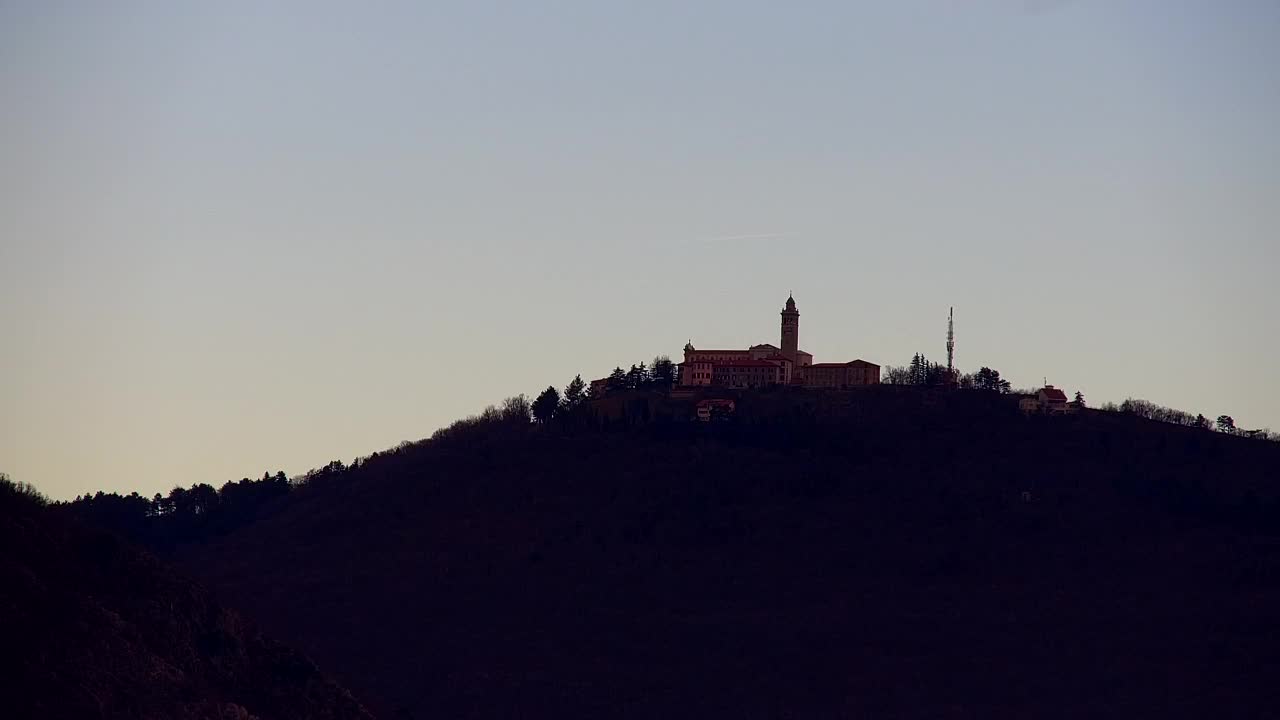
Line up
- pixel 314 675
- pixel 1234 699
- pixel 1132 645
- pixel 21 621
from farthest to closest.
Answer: pixel 1132 645
pixel 1234 699
pixel 314 675
pixel 21 621

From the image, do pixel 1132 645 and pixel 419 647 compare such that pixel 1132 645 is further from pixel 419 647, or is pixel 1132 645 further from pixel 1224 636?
pixel 419 647

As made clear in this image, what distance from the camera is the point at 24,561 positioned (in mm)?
120875

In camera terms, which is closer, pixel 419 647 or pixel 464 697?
pixel 464 697

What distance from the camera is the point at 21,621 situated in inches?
4451

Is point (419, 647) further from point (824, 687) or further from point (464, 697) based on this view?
point (824, 687)

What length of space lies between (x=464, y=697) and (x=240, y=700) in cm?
5823

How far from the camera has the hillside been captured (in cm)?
11044

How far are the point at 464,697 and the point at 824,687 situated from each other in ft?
90.2

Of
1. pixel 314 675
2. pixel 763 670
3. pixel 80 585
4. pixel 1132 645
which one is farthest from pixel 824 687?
pixel 80 585

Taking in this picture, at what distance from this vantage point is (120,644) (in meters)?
117

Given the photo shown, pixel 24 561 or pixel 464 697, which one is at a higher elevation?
pixel 24 561

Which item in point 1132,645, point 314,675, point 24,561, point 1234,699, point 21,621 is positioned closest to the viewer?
point 21,621

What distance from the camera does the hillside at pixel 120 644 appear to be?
110m

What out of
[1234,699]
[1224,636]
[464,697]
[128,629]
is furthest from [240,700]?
[1224,636]
